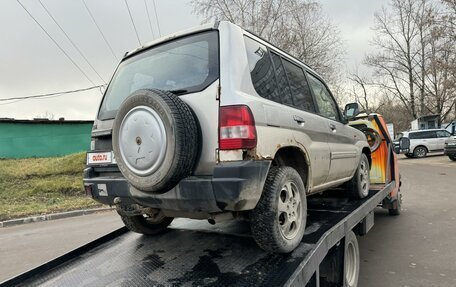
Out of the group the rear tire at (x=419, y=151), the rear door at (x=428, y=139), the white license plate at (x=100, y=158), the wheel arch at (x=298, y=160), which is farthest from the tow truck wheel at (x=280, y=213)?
the rear tire at (x=419, y=151)

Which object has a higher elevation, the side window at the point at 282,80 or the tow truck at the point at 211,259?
the side window at the point at 282,80

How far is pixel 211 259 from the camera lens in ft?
9.11

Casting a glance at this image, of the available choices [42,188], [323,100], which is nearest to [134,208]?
[323,100]

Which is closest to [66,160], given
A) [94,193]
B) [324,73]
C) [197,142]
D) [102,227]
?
[102,227]

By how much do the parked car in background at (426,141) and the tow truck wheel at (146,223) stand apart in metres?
22.4

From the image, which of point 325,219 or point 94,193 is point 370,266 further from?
point 94,193

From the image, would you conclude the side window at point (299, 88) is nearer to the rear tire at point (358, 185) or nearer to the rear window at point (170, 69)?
the rear window at point (170, 69)

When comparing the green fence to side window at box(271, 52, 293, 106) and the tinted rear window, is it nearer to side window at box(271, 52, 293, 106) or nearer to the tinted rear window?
side window at box(271, 52, 293, 106)

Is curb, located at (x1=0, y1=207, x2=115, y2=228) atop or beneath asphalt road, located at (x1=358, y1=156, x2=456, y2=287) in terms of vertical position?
beneath

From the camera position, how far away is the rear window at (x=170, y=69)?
8.28 ft

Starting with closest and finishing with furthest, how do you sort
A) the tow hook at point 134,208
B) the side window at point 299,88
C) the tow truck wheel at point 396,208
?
the tow hook at point 134,208 < the side window at point 299,88 < the tow truck wheel at point 396,208

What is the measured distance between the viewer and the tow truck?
8.05 feet

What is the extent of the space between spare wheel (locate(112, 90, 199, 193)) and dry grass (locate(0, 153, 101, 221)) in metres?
8.54

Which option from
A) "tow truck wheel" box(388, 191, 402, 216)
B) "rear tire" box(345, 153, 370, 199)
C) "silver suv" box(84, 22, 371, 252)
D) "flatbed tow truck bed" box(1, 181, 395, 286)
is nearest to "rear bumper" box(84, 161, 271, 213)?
"silver suv" box(84, 22, 371, 252)
